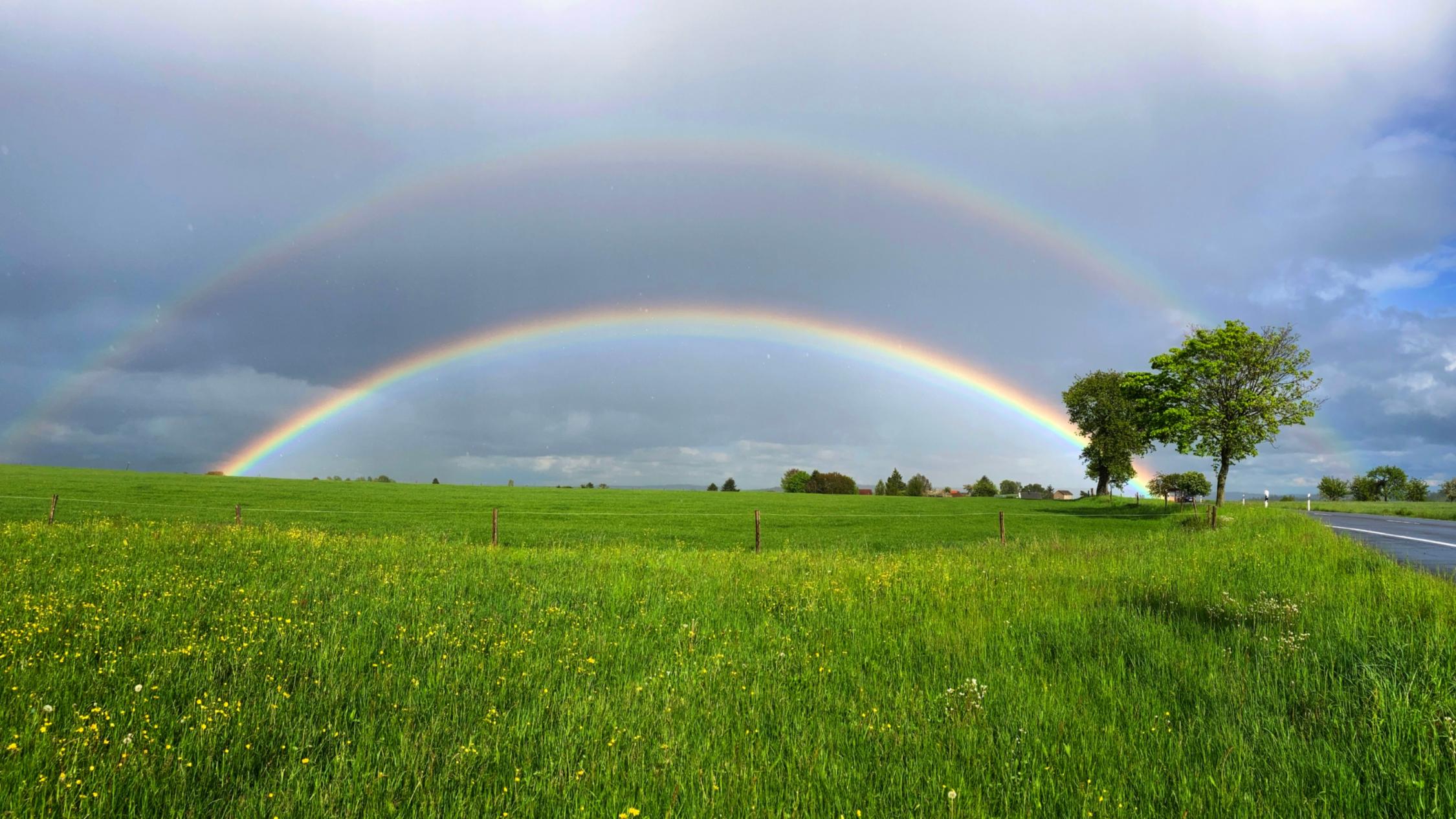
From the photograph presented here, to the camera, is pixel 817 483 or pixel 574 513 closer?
pixel 574 513

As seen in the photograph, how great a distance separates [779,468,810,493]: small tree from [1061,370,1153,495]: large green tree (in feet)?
280

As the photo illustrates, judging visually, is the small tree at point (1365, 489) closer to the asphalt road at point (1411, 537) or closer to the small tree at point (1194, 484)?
the small tree at point (1194, 484)

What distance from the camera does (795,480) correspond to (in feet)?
542

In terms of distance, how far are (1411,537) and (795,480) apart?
139 m

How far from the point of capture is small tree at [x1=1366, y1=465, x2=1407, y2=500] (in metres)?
127

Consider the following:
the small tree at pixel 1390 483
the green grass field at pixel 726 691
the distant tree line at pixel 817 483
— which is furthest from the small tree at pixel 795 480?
the green grass field at pixel 726 691

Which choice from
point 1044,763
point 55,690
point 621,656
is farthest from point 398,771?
point 1044,763

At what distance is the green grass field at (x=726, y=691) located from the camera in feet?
15.7

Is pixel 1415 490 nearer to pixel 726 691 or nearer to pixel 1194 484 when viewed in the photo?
pixel 1194 484

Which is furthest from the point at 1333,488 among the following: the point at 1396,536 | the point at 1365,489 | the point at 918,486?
the point at 1396,536

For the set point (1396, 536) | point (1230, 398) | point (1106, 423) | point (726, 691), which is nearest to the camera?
point (726, 691)

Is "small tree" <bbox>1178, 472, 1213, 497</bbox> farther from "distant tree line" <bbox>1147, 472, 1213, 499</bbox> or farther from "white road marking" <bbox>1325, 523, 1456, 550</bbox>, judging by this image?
"white road marking" <bbox>1325, 523, 1456, 550</bbox>

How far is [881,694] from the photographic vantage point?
22.3 ft

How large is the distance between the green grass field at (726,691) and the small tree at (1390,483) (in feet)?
526
